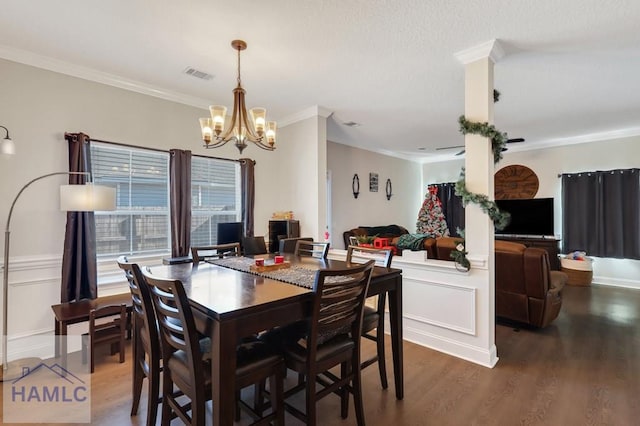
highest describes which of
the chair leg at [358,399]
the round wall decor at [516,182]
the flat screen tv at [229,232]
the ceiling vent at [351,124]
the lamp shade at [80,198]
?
the ceiling vent at [351,124]

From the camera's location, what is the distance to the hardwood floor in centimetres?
202

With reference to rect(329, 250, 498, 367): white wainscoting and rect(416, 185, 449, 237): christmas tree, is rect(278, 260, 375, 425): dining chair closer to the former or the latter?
rect(329, 250, 498, 367): white wainscoting

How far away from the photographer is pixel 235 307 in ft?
4.64

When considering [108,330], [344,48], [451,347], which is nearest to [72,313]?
[108,330]

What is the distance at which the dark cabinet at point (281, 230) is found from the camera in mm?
4379

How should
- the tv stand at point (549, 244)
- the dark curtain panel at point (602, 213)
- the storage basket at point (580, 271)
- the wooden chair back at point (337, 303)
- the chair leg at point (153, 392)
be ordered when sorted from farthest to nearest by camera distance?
the tv stand at point (549, 244), the storage basket at point (580, 271), the dark curtain panel at point (602, 213), the chair leg at point (153, 392), the wooden chair back at point (337, 303)

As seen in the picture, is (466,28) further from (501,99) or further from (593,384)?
(593,384)

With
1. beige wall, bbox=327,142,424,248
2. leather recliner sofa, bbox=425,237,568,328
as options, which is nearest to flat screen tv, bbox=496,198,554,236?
beige wall, bbox=327,142,424,248

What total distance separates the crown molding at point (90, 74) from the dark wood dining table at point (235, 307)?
7.50 feet

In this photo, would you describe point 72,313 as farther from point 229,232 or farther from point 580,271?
point 580,271

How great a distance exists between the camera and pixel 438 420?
200 cm

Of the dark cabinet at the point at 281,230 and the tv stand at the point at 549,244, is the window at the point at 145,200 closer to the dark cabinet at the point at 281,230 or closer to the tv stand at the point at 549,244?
the dark cabinet at the point at 281,230

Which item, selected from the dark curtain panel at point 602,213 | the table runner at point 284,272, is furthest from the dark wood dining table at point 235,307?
the dark curtain panel at point 602,213

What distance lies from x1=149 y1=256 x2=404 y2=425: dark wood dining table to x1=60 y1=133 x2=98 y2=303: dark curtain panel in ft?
4.20
